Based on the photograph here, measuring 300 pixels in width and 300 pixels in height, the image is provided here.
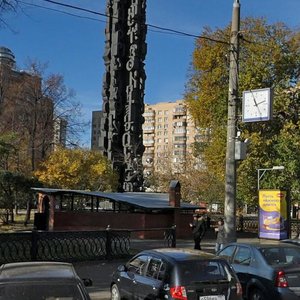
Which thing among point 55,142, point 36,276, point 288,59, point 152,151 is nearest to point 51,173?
point 55,142

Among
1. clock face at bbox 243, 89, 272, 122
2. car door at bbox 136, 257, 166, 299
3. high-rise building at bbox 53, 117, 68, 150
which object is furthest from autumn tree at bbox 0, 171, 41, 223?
car door at bbox 136, 257, 166, 299

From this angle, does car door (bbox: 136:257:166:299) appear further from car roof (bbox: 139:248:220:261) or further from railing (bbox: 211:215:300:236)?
railing (bbox: 211:215:300:236)

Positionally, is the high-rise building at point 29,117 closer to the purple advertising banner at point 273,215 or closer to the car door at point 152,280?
the purple advertising banner at point 273,215

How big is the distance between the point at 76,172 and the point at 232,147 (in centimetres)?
3394

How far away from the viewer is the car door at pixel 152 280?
9102 mm

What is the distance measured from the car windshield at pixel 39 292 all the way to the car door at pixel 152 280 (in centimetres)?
294

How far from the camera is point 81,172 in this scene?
49.0 meters

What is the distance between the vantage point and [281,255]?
11.2 metres

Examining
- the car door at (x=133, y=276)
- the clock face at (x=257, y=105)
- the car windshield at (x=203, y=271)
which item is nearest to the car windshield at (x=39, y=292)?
the car windshield at (x=203, y=271)

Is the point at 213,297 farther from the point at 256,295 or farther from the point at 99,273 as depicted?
the point at 99,273

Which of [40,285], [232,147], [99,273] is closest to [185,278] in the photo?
[40,285]

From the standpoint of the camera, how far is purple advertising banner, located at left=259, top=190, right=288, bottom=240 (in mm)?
21281

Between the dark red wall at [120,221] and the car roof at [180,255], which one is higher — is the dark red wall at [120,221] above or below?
below

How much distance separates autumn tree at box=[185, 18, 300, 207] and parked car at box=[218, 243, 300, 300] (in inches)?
994
